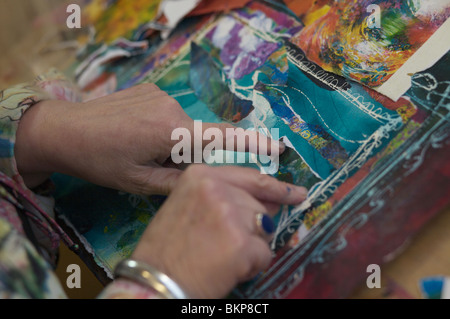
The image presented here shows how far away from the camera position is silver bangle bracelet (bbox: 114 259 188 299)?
1.70 ft

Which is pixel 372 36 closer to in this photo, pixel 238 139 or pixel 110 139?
pixel 238 139

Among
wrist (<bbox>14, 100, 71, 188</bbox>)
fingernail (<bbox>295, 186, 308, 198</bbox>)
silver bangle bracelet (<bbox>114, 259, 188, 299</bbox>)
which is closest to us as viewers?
silver bangle bracelet (<bbox>114, 259, 188, 299</bbox>)

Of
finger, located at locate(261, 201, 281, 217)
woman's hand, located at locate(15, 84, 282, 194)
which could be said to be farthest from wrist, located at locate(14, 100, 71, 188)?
finger, located at locate(261, 201, 281, 217)

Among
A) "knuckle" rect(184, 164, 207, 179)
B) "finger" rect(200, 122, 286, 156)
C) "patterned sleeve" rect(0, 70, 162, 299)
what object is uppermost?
"finger" rect(200, 122, 286, 156)

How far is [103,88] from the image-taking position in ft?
3.76

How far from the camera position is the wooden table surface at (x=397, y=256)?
0.55m

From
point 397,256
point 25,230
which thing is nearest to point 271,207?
point 397,256

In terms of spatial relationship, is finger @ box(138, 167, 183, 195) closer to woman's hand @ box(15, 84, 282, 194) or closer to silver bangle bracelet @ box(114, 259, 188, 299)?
woman's hand @ box(15, 84, 282, 194)

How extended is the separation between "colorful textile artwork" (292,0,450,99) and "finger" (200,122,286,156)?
0.68ft

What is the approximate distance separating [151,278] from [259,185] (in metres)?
0.21

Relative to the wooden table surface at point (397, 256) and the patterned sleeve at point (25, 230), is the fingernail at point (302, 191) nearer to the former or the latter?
the wooden table surface at point (397, 256)

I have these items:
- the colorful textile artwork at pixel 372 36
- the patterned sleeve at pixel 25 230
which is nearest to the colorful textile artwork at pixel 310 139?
the colorful textile artwork at pixel 372 36

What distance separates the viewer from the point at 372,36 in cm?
74

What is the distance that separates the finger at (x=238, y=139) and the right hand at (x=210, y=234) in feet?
0.26
